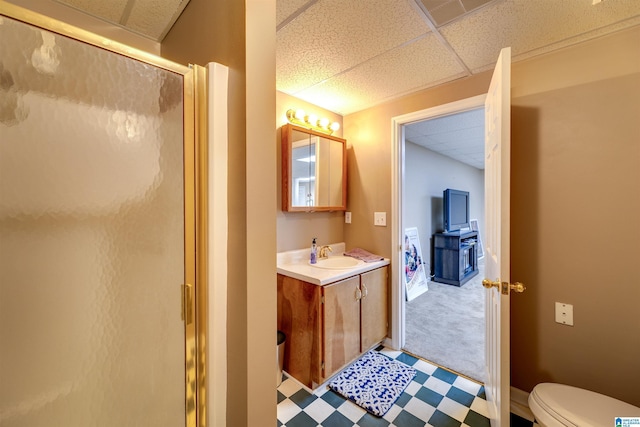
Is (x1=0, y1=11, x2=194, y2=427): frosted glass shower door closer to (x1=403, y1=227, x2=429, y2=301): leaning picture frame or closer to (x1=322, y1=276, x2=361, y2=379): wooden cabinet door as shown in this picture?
(x1=322, y1=276, x2=361, y2=379): wooden cabinet door

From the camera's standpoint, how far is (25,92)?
651 millimetres

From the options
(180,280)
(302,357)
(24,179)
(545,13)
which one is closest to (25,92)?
(24,179)

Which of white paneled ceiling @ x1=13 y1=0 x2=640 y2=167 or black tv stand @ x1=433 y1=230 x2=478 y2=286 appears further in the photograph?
black tv stand @ x1=433 y1=230 x2=478 y2=286

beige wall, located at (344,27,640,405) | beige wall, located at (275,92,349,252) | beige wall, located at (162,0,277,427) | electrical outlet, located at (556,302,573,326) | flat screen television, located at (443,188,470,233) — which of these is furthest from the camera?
flat screen television, located at (443,188,470,233)

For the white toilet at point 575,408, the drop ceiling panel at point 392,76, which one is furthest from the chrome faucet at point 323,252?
the white toilet at point 575,408

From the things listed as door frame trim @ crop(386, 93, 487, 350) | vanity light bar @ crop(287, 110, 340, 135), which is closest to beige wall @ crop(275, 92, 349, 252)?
vanity light bar @ crop(287, 110, 340, 135)

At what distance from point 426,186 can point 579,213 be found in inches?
111

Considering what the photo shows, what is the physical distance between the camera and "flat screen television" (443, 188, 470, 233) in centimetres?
418

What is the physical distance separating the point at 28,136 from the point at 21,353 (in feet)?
1.90

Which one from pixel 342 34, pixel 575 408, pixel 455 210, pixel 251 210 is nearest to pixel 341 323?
pixel 575 408

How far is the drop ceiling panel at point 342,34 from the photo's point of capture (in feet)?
3.79

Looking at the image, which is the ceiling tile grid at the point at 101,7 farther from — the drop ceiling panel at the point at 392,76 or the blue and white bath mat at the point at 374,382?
the blue and white bath mat at the point at 374,382

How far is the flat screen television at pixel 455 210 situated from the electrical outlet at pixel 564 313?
2.88 meters

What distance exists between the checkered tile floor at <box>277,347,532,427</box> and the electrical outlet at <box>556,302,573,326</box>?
2.13 ft
